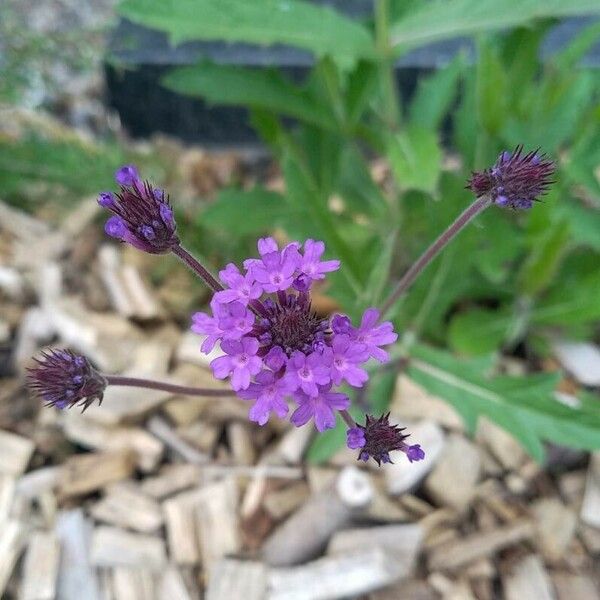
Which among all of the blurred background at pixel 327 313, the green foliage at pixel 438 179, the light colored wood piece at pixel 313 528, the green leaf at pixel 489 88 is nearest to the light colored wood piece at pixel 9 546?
the blurred background at pixel 327 313

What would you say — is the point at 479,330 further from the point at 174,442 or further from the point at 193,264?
the point at 193,264

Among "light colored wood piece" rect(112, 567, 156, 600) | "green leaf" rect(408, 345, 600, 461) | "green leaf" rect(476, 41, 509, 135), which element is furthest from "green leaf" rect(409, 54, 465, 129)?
"light colored wood piece" rect(112, 567, 156, 600)

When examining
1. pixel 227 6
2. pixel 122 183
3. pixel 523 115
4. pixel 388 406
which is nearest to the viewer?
pixel 122 183

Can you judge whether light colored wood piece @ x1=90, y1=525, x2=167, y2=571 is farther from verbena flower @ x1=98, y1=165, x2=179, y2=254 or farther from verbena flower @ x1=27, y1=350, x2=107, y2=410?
verbena flower @ x1=98, y1=165, x2=179, y2=254

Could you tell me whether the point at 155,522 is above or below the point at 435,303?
below

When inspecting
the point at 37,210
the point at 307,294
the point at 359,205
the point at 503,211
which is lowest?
the point at 307,294

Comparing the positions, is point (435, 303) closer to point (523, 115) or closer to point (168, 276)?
point (523, 115)

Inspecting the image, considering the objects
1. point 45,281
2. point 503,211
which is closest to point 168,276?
point 45,281
